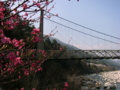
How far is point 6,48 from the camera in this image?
A: 1797mm

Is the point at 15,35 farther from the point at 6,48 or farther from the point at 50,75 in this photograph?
the point at 6,48

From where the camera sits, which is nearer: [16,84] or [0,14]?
[0,14]

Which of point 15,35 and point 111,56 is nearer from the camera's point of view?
point 15,35

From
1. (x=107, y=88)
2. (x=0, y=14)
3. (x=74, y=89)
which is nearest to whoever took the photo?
(x=0, y=14)

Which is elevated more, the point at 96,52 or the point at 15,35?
the point at 15,35

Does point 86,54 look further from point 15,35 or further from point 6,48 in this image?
point 6,48

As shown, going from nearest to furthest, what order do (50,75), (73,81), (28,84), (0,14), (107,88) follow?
(0,14)
(28,84)
(73,81)
(50,75)
(107,88)

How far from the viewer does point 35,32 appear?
6.73 ft

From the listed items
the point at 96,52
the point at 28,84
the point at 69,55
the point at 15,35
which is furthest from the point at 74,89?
the point at 96,52

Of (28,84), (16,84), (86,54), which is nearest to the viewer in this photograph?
(28,84)

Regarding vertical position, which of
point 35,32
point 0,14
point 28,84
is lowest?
point 28,84

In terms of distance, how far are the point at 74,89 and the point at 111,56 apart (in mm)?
12370

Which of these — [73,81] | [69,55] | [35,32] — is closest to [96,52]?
[69,55]

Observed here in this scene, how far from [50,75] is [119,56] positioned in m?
11.6
